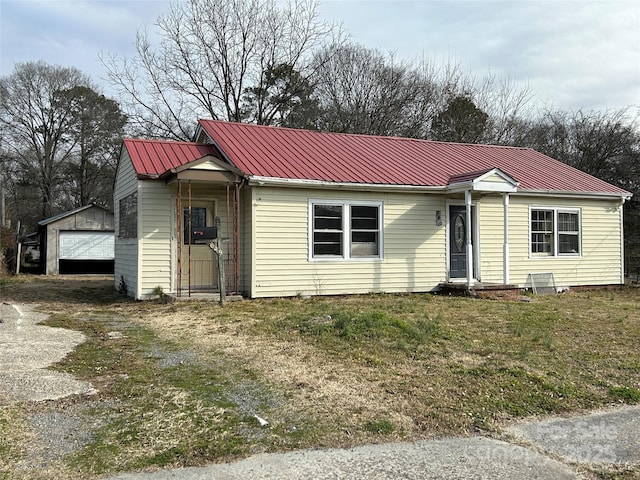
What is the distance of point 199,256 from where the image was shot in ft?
44.0

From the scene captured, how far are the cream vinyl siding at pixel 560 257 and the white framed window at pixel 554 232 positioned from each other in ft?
0.40

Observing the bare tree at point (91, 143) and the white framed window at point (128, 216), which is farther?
the bare tree at point (91, 143)

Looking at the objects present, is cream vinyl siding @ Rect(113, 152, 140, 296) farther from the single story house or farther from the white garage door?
the white garage door

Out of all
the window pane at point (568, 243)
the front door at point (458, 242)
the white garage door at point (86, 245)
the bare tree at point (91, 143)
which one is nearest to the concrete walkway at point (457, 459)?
the front door at point (458, 242)

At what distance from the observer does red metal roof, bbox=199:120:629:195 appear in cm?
1362

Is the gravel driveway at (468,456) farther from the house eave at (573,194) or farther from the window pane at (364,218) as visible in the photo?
the house eave at (573,194)

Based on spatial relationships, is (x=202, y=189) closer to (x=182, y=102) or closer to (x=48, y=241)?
(x=48, y=241)

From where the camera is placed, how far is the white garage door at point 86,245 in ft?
82.2

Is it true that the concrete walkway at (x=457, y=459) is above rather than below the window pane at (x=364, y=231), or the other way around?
below

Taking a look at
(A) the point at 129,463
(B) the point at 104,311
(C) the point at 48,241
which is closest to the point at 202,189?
(B) the point at 104,311

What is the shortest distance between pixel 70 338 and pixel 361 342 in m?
4.33

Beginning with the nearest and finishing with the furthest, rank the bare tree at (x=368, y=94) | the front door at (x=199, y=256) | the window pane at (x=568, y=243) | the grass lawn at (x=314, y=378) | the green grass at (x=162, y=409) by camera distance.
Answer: the green grass at (x=162, y=409), the grass lawn at (x=314, y=378), the front door at (x=199, y=256), the window pane at (x=568, y=243), the bare tree at (x=368, y=94)

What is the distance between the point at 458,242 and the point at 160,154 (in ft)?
26.1

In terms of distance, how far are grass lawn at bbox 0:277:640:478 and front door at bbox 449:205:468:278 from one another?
430 cm
